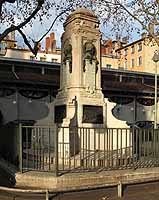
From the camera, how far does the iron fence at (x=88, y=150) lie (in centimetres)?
1124

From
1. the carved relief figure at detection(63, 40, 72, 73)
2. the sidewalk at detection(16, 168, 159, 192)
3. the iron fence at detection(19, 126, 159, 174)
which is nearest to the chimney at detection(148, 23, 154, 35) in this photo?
the carved relief figure at detection(63, 40, 72, 73)

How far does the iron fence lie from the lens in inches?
443

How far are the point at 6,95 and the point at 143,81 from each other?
1596 cm

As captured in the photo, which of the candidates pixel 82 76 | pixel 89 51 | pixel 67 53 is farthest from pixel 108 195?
pixel 67 53

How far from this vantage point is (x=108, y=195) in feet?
29.0

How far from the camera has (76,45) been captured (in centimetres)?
1500

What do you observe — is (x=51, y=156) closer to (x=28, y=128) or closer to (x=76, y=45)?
(x=28, y=128)

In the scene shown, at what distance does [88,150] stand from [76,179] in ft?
6.21

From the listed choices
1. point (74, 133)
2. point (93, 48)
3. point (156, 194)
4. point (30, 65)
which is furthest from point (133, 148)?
point (30, 65)

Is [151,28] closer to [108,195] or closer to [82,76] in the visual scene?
[82,76]

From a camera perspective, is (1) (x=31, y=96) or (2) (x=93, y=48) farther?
(1) (x=31, y=96)

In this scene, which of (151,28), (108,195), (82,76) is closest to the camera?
(108,195)

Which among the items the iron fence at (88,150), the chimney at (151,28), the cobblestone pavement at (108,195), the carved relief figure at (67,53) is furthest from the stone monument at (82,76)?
the cobblestone pavement at (108,195)

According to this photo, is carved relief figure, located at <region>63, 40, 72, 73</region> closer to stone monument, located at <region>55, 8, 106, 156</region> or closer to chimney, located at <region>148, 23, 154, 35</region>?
stone monument, located at <region>55, 8, 106, 156</region>
